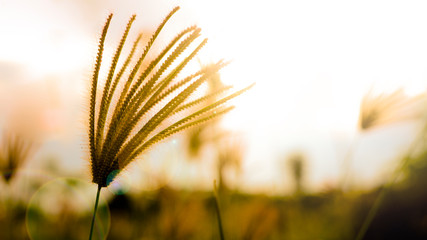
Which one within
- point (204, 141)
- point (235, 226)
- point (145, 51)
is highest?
point (204, 141)

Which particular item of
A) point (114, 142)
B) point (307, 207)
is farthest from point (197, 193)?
point (307, 207)

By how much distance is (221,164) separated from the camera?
5.38 ft

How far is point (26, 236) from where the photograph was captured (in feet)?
12.9

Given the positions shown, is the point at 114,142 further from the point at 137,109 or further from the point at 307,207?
the point at 307,207

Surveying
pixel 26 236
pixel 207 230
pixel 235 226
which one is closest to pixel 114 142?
pixel 235 226

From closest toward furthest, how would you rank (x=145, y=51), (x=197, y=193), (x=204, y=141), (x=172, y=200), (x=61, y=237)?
(x=145, y=51) → (x=204, y=141) → (x=172, y=200) → (x=197, y=193) → (x=61, y=237)

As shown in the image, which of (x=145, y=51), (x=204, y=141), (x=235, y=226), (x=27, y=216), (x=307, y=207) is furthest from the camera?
(x=307, y=207)

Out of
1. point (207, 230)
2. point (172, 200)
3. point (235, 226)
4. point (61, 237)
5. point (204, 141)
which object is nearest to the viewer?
point (235, 226)

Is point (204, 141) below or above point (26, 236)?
above

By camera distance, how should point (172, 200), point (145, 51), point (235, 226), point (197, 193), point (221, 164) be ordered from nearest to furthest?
point (145, 51) < point (221, 164) < point (235, 226) < point (172, 200) < point (197, 193)

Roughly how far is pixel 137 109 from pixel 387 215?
20.9ft

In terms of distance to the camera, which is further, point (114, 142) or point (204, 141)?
point (204, 141)

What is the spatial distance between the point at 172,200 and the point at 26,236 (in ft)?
7.00

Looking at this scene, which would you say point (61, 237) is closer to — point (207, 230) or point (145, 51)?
point (207, 230)
